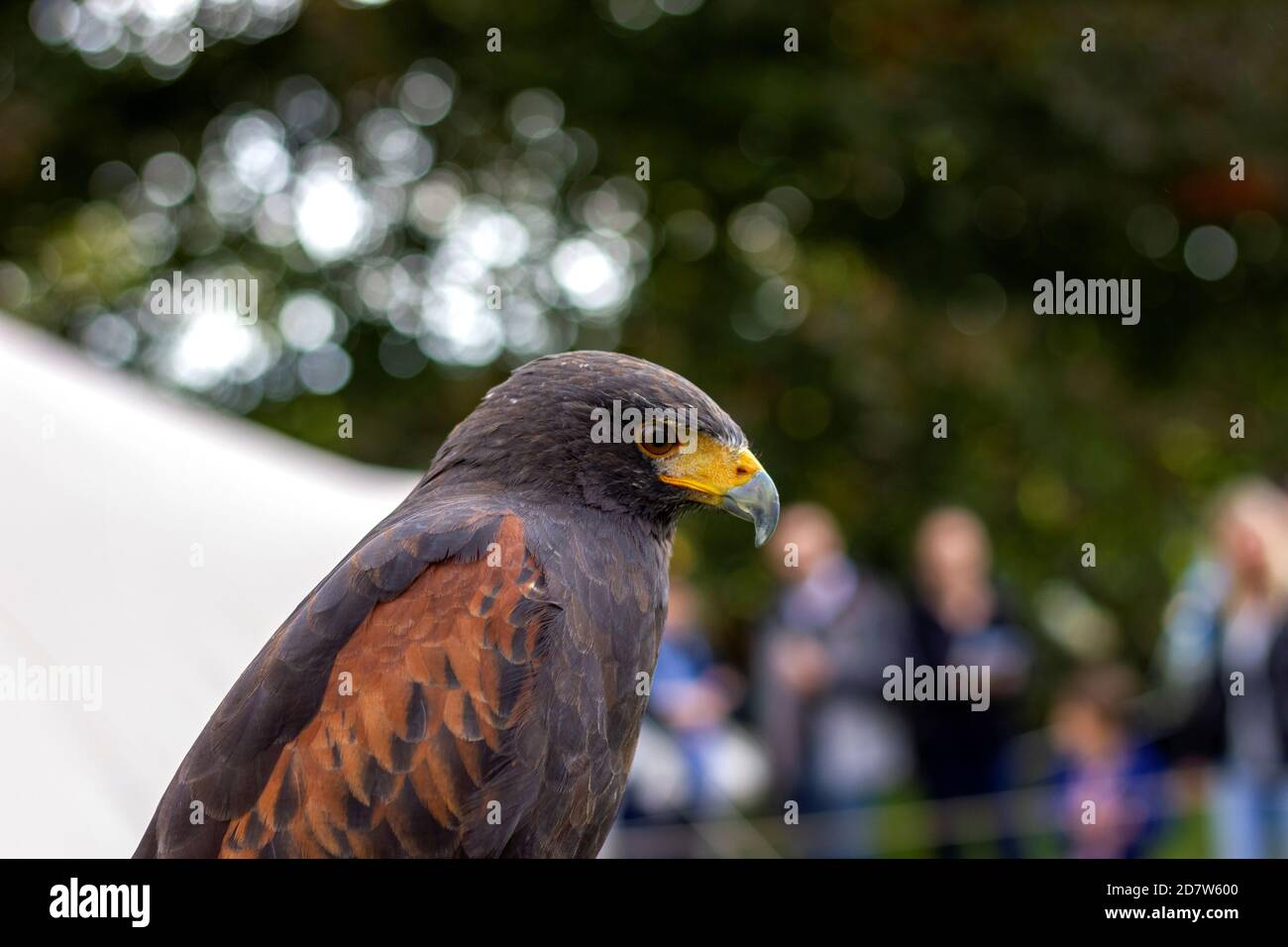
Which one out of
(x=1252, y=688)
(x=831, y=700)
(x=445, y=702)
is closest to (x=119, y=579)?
(x=445, y=702)

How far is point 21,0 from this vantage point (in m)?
9.98

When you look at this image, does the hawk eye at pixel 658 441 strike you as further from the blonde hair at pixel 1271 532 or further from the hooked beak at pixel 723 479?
the blonde hair at pixel 1271 532

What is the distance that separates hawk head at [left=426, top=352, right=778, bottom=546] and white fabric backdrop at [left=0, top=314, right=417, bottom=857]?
1.90 meters

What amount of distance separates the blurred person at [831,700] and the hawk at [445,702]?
394 cm

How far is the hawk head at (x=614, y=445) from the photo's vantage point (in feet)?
10.0

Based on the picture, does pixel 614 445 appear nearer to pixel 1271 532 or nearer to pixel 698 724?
pixel 1271 532

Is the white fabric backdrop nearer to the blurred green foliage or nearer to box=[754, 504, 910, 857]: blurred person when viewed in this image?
box=[754, 504, 910, 857]: blurred person

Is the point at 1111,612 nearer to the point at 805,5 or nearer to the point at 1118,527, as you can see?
the point at 1118,527

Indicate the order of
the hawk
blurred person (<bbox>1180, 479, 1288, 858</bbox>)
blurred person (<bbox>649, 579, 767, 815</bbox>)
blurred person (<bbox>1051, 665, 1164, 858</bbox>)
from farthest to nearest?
blurred person (<bbox>649, 579, 767, 815</bbox>)
blurred person (<bbox>1051, 665, 1164, 858</bbox>)
blurred person (<bbox>1180, 479, 1288, 858</bbox>)
the hawk

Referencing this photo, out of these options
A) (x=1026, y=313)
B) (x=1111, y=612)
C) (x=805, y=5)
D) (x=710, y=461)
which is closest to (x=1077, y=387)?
(x=1026, y=313)

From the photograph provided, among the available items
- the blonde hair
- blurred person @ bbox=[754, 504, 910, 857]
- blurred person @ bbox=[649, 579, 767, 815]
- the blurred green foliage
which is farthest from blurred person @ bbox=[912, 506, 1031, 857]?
the blurred green foliage

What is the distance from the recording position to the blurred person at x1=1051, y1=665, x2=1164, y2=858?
21.6 ft

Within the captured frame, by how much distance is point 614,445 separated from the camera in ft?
10.1

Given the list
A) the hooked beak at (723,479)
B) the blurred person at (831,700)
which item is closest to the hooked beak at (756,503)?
the hooked beak at (723,479)
